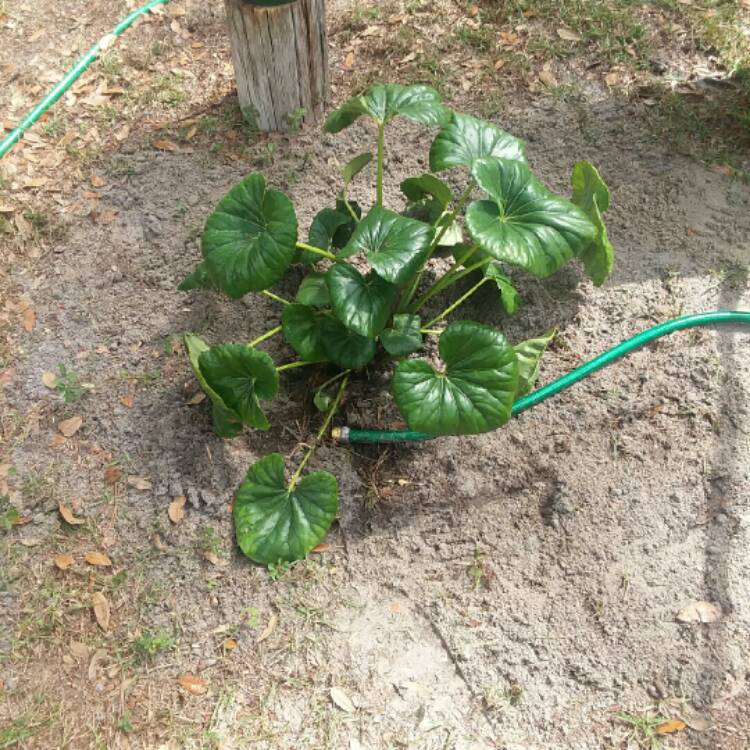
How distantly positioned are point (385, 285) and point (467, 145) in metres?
0.50

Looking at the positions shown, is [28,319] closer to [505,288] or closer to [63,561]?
[63,561]

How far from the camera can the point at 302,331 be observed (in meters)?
2.35

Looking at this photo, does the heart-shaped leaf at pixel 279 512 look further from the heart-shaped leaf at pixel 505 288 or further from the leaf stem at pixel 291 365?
the heart-shaped leaf at pixel 505 288

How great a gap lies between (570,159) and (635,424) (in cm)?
122

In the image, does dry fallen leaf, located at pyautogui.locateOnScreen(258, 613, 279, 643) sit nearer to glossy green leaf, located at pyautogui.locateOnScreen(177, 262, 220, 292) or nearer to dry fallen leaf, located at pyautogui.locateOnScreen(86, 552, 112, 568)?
dry fallen leaf, located at pyautogui.locateOnScreen(86, 552, 112, 568)

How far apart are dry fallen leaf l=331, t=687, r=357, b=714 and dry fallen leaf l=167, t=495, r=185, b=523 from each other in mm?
708

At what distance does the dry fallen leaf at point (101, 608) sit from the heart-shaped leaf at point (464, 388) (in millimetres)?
1065

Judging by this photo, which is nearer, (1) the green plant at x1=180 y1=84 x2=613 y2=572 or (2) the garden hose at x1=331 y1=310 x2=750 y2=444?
(1) the green plant at x1=180 y1=84 x2=613 y2=572

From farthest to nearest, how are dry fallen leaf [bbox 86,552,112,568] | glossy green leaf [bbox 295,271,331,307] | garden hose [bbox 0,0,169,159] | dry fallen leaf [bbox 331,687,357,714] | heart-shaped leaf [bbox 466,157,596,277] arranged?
garden hose [bbox 0,0,169,159], glossy green leaf [bbox 295,271,331,307], dry fallen leaf [bbox 86,552,112,568], dry fallen leaf [bbox 331,687,357,714], heart-shaped leaf [bbox 466,157,596,277]

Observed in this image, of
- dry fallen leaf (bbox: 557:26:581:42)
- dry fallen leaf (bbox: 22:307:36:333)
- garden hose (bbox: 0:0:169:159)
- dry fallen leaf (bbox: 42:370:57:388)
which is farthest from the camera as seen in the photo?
dry fallen leaf (bbox: 557:26:581:42)

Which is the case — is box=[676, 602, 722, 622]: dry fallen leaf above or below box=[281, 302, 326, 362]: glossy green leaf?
below

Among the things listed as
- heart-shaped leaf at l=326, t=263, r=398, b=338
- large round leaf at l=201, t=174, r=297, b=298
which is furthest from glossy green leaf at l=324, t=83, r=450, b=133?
heart-shaped leaf at l=326, t=263, r=398, b=338

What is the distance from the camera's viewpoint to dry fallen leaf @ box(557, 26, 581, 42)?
359cm

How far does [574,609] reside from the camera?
223 centimetres
